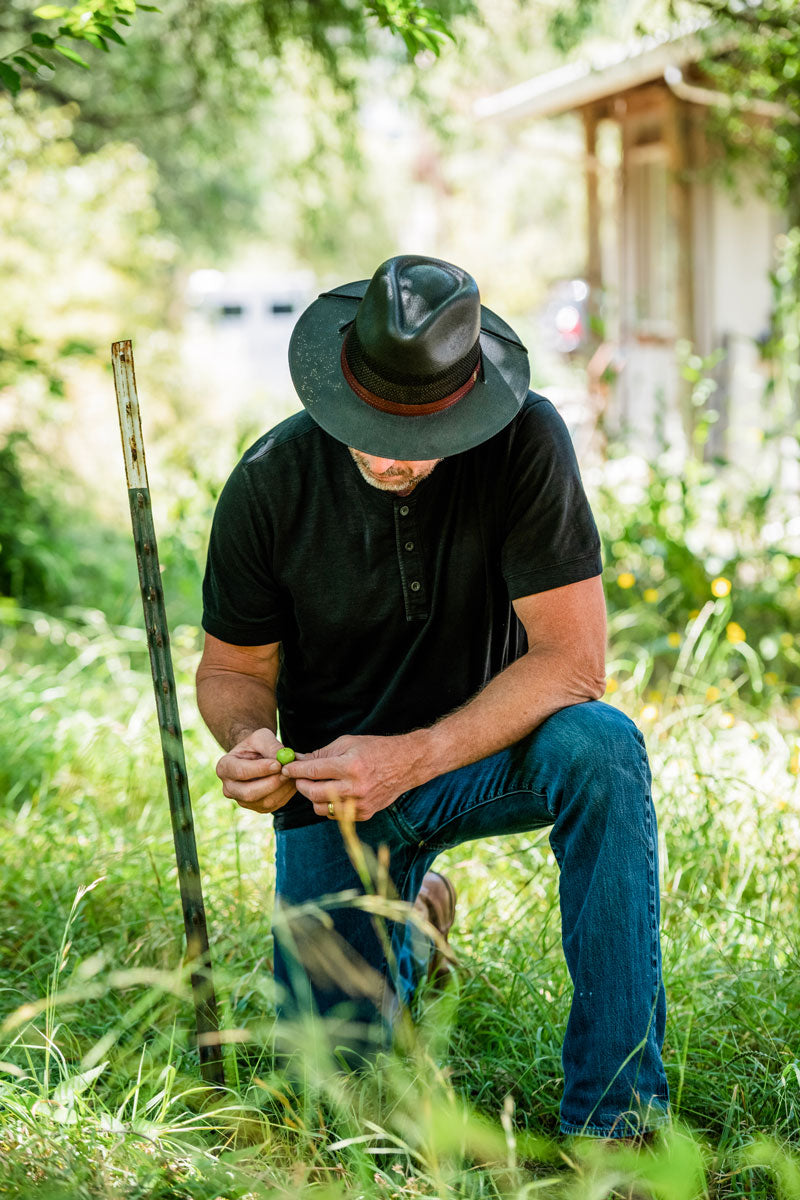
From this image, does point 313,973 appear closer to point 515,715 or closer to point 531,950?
point 531,950

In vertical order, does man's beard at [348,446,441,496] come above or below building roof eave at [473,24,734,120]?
below

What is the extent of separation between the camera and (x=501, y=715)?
210 cm

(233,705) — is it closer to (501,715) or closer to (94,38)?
(501,715)

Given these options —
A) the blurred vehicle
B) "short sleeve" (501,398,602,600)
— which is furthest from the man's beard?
the blurred vehicle

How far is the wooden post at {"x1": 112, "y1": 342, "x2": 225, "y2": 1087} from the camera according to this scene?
6.48ft

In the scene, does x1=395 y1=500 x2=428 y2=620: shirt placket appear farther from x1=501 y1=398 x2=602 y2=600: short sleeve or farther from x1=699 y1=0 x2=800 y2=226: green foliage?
x1=699 y1=0 x2=800 y2=226: green foliage

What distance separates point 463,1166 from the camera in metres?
1.93

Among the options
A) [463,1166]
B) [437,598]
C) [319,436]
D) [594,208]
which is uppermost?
[594,208]

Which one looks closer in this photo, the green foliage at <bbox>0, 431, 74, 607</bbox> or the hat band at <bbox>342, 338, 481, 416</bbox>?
the hat band at <bbox>342, 338, 481, 416</bbox>

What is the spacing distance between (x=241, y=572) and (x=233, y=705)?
0.25 metres

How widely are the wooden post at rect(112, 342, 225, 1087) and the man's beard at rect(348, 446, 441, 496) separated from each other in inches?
16.5

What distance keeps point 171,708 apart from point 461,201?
2625cm

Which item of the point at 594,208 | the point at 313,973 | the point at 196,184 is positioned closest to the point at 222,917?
the point at 313,973

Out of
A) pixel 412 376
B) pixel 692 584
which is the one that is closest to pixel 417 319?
pixel 412 376
